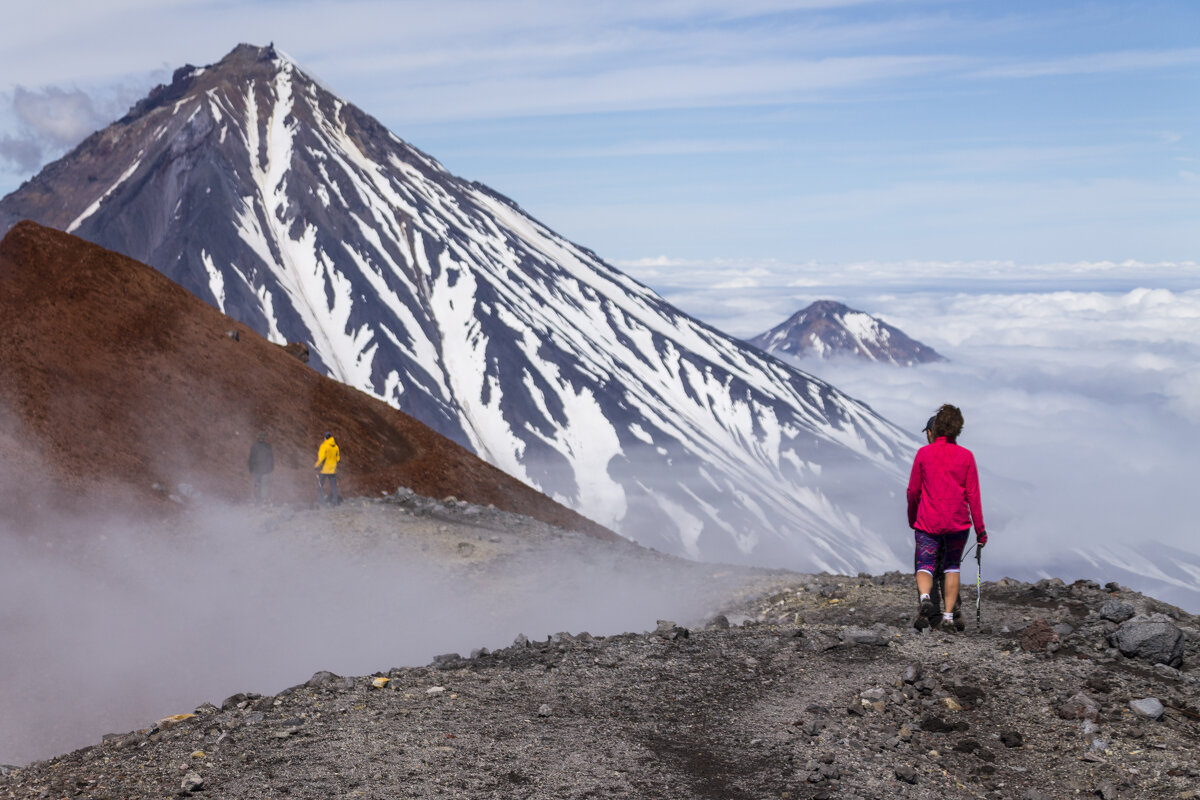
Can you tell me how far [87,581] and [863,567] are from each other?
181747mm

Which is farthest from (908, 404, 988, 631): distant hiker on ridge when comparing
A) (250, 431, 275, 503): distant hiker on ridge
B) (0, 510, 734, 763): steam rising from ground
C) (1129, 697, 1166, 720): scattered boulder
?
(250, 431, 275, 503): distant hiker on ridge

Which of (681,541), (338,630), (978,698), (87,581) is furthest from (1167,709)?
(681,541)

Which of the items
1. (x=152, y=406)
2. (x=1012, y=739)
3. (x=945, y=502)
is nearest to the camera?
(x=1012, y=739)

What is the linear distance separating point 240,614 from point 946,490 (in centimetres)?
1271

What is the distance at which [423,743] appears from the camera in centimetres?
776

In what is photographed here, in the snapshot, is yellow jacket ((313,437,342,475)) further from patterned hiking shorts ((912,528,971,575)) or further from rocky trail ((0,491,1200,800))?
patterned hiking shorts ((912,528,971,575))

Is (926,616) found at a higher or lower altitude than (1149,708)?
higher

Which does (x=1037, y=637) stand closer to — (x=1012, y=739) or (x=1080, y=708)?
(x=1080, y=708)

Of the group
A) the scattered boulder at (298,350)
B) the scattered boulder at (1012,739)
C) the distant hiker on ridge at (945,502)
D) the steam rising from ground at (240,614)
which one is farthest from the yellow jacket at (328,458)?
the scattered boulder at (298,350)

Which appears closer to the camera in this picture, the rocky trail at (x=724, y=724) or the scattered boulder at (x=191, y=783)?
the scattered boulder at (x=191, y=783)

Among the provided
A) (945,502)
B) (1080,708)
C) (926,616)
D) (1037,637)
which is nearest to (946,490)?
(945,502)

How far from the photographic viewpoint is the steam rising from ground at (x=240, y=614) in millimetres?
16625

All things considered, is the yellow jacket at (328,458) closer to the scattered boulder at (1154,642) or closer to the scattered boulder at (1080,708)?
the scattered boulder at (1154,642)

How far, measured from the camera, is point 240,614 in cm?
1831
